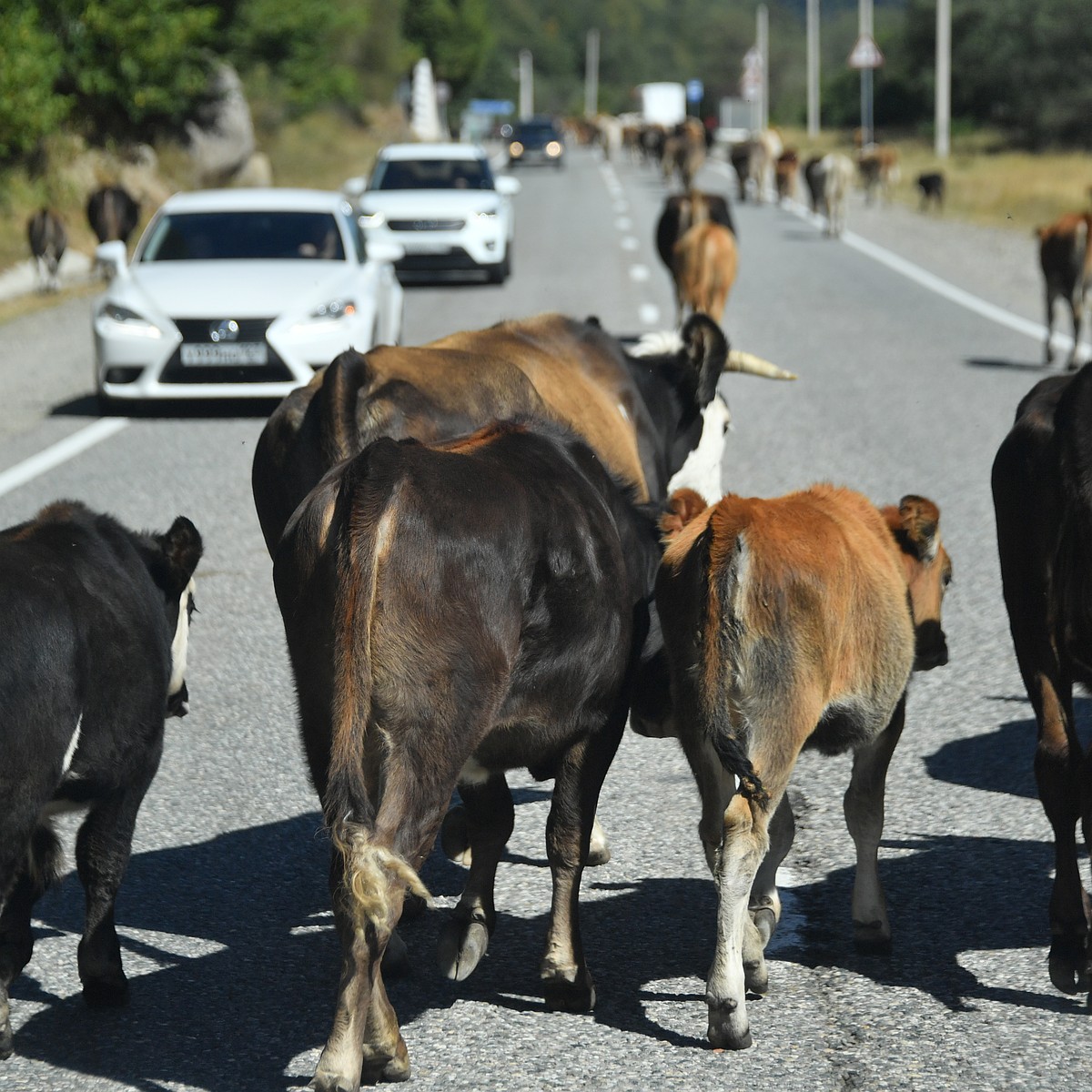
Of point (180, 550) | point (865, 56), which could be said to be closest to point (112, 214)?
point (180, 550)

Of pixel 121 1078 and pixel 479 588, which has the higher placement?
pixel 479 588

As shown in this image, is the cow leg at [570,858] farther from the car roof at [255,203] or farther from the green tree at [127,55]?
the green tree at [127,55]

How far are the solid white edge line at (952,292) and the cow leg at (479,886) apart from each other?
43.6 feet

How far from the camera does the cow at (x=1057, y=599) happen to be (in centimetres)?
423

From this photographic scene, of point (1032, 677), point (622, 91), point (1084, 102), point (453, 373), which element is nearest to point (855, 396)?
point (453, 373)

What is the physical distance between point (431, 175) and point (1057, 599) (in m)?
22.1

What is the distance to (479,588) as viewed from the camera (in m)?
3.72

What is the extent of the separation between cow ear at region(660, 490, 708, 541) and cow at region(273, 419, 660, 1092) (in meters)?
0.24

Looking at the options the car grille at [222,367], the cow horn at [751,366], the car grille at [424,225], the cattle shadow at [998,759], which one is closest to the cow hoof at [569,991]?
the cattle shadow at [998,759]

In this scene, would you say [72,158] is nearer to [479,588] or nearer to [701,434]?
[701,434]

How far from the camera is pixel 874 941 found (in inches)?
177

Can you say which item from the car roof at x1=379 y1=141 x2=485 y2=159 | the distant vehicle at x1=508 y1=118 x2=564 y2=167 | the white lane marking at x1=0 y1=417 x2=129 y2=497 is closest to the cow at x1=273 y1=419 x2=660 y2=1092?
the white lane marking at x1=0 y1=417 x2=129 y2=497

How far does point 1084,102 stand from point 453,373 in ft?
233

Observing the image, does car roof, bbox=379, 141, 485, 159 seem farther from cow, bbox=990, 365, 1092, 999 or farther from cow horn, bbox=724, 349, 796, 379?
cow, bbox=990, 365, 1092, 999
